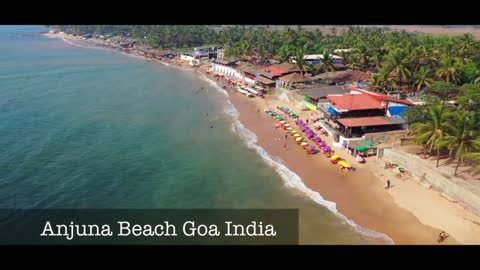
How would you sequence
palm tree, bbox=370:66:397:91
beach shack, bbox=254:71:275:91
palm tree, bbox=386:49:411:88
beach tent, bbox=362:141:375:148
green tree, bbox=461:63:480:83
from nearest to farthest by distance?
beach tent, bbox=362:141:375:148 < palm tree, bbox=370:66:397:91 < palm tree, bbox=386:49:411:88 < green tree, bbox=461:63:480:83 < beach shack, bbox=254:71:275:91

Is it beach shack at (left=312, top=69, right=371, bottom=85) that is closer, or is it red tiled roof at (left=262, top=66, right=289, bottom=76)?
beach shack at (left=312, top=69, right=371, bottom=85)

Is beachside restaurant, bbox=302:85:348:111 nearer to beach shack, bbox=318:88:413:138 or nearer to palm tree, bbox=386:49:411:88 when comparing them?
beach shack, bbox=318:88:413:138

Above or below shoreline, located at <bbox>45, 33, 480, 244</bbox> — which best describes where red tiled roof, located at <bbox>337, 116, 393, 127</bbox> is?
above

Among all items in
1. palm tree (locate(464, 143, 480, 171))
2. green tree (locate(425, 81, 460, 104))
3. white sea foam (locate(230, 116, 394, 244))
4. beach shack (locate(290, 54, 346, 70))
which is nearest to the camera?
white sea foam (locate(230, 116, 394, 244))

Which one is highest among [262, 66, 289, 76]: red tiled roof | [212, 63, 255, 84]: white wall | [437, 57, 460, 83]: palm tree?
[437, 57, 460, 83]: palm tree

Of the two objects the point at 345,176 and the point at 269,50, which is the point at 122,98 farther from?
the point at 345,176

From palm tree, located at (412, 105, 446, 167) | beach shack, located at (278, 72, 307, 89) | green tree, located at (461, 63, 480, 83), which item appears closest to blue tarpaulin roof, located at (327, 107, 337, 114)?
palm tree, located at (412, 105, 446, 167)

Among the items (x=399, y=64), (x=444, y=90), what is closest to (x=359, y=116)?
(x=444, y=90)
